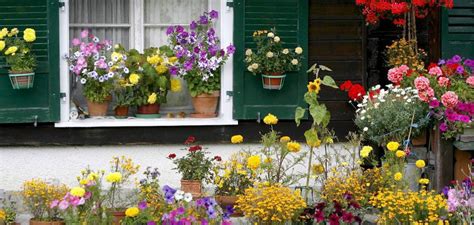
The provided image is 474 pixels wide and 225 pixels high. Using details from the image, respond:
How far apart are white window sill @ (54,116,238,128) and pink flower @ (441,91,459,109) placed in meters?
1.90

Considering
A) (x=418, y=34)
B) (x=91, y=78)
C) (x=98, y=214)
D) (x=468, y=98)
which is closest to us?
(x=98, y=214)

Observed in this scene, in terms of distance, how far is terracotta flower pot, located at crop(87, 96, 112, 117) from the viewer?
9016mm

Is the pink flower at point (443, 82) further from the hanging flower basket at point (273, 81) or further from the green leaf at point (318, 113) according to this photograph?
the hanging flower basket at point (273, 81)

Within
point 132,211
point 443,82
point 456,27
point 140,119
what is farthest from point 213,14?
point 132,211

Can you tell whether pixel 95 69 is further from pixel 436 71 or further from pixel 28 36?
pixel 436 71

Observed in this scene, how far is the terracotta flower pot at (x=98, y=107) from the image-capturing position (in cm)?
902

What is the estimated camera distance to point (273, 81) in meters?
8.95

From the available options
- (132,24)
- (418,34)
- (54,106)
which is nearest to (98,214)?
(54,106)

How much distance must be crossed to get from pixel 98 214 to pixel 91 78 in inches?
78.0

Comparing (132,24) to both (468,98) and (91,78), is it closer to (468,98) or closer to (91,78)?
(91,78)

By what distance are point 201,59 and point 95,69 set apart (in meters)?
0.91

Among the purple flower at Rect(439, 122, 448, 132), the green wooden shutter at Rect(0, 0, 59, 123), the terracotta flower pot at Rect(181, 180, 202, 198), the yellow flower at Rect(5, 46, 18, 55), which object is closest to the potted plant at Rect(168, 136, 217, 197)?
the terracotta flower pot at Rect(181, 180, 202, 198)

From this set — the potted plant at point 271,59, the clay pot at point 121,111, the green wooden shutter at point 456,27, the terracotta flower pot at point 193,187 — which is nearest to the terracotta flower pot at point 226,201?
the terracotta flower pot at point 193,187

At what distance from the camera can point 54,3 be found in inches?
344
